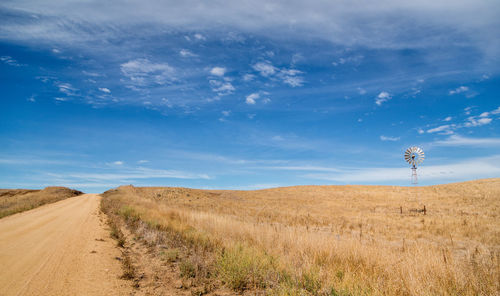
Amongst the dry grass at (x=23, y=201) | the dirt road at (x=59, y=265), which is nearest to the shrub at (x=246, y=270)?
the dirt road at (x=59, y=265)

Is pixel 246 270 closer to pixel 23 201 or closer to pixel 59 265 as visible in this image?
pixel 59 265

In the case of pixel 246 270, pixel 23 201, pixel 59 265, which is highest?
pixel 246 270

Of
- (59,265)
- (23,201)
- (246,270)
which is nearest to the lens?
(246,270)

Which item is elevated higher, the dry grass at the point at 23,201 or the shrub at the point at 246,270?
the shrub at the point at 246,270

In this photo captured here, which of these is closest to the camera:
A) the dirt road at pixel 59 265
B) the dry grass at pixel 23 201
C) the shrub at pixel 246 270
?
the dirt road at pixel 59 265

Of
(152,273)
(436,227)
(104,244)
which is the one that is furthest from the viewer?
(436,227)

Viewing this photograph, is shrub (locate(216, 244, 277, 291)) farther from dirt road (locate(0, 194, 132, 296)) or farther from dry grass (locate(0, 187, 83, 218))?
dry grass (locate(0, 187, 83, 218))

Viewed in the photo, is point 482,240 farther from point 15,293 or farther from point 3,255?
point 3,255

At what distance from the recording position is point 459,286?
486cm

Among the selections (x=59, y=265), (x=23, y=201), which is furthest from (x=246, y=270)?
(x=23, y=201)

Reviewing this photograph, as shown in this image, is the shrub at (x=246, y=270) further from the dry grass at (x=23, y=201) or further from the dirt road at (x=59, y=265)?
the dry grass at (x=23, y=201)

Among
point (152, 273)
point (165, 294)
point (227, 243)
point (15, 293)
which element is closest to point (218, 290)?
point (165, 294)

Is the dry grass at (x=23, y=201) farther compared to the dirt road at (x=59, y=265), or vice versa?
the dry grass at (x=23, y=201)

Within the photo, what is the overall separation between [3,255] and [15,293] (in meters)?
3.86
